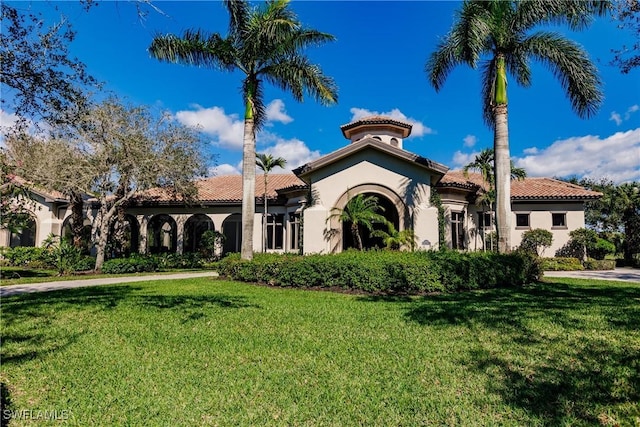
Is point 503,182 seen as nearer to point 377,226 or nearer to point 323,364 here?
point 377,226

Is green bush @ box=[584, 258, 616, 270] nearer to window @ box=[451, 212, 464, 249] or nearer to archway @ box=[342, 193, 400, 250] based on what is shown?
window @ box=[451, 212, 464, 249]

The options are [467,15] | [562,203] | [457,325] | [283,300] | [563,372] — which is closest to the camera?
[563,372]

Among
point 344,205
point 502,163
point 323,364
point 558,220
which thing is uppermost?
point 502,163

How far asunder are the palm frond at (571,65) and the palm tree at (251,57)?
28.7 feet

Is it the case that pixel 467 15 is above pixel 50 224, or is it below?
above

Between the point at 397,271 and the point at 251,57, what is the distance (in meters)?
11.0

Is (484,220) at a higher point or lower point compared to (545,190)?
lower

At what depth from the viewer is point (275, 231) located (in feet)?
82.0

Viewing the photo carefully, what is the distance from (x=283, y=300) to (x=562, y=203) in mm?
22212

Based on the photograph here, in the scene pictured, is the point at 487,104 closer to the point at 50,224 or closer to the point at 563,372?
the point at 563,372

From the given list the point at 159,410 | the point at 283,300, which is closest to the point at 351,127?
the point at 283,300

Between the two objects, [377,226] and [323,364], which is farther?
[377,226]

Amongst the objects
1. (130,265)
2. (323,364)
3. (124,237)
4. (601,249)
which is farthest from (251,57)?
(601,249)

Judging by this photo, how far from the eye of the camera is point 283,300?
34.6 feet
